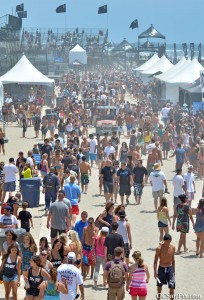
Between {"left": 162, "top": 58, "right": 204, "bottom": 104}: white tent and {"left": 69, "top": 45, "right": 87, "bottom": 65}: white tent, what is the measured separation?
34.9m

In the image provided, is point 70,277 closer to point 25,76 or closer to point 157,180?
point 157,180

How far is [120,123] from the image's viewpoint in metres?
36.3

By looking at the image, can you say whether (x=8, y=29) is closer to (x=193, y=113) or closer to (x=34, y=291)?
(x=193, y=113)

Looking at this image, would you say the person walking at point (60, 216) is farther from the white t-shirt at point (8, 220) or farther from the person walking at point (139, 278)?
the person walking at point (139, 278)

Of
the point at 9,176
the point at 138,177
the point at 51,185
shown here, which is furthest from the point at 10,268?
the point at 138,177

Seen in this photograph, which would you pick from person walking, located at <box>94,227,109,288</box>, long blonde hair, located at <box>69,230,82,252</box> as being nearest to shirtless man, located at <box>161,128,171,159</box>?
person walking, located at <box>94,227,109,288</box>

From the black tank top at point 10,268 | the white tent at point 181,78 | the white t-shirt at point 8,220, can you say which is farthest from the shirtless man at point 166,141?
the black tank top at point 10,268

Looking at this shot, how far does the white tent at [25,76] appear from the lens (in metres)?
41.8

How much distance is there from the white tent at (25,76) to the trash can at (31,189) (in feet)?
69.1

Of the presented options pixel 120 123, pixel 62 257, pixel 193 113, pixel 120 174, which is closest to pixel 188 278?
pixel 62 257

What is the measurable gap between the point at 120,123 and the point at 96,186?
11231mm

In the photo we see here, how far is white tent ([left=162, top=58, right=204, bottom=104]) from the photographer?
4469 centimetres

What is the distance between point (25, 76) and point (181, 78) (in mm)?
7824

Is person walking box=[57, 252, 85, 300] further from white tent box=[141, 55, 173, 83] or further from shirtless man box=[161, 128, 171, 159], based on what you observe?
white tent box=[141, 55, 173, 83]
